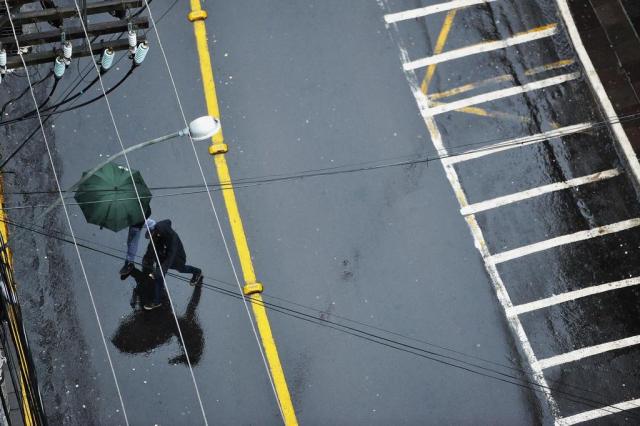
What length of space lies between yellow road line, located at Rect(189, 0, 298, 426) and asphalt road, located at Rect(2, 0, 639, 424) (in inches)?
5.0

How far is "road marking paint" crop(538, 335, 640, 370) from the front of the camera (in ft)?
47.5

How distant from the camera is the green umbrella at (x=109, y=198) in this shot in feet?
43.0

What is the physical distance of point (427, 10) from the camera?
16359 millimetres

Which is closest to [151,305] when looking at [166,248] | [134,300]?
[134,300]

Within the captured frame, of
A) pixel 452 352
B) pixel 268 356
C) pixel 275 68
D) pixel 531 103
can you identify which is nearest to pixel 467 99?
pixel 531 103

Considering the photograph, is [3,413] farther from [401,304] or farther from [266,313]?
[401,304]

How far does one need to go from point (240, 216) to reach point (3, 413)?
5100mm

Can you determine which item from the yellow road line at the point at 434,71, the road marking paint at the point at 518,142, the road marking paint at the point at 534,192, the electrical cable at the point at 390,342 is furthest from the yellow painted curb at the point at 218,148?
the road marking paint at the point at 534,192

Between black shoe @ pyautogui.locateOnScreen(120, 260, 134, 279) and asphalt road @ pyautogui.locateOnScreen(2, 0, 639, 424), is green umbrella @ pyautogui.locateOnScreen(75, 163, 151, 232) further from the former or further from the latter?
asphalt road @ pyautogui.locateOnScreen(2, 0, 639, 424)

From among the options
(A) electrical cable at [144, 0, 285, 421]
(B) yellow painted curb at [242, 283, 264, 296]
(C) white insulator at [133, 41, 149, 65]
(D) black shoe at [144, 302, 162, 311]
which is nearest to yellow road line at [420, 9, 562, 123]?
(A) electrical cable at [144, 0, 285, 421]

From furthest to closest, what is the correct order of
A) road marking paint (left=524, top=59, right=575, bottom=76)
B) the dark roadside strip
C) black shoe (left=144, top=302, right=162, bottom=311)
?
road marking paint (left=524, top=59, right=575, bottom=76) < the dark roadside strip < black shoe (left=144, top=302, right=162, bottom=311)

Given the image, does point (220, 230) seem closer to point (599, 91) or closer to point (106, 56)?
point (106, 56)

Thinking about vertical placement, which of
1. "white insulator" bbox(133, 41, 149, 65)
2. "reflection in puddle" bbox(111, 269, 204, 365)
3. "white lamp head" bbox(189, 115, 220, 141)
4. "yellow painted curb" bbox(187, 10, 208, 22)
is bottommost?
"reflection in puddle" bbox(111, 269, 204, 365)

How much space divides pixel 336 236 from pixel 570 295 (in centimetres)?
390
